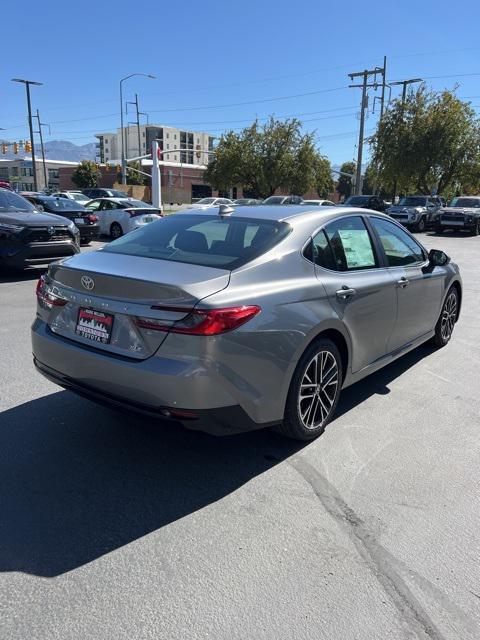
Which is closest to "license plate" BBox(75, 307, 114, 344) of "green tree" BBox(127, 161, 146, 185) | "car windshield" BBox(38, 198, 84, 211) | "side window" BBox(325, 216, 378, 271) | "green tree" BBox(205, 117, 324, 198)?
"side window" BBox(325, 216, 378, 271)

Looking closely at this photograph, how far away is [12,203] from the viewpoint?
1062 centimetres

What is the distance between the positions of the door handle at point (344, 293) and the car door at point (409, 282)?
807 millimetres

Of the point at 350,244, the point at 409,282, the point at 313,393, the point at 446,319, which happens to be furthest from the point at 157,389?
the point at 446,319

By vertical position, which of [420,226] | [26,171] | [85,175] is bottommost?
[420,226]

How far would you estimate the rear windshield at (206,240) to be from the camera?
134 inches

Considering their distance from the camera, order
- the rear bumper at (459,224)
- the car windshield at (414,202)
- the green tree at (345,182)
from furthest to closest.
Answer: the green tree at (345,182), the car windshield at (414,202), the rear bumper at (459,224)

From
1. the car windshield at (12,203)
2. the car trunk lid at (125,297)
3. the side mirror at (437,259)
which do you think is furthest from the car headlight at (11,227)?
the side mirror at (437,259)

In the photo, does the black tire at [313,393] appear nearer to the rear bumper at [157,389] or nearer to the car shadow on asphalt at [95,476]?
the car shadow on asphalt at [95,476]

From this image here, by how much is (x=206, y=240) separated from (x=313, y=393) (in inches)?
52.4

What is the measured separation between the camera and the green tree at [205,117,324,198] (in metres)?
43.8

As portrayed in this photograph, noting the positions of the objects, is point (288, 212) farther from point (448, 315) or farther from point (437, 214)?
point (437, 214)

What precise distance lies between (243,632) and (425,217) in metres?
27.8

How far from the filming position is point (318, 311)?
345cm

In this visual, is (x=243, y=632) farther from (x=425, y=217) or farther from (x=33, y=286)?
(x=425, y=217)
